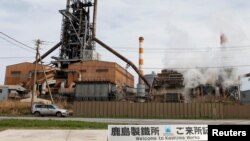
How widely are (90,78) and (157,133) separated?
6074 cm

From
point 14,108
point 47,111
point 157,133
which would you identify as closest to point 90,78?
point 14,108

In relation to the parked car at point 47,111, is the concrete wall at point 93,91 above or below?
above

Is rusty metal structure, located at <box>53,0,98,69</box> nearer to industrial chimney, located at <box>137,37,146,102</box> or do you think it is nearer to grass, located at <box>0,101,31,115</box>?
industrial chimney, located at <box>137,37,146,102</box>

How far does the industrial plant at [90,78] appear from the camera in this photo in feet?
183

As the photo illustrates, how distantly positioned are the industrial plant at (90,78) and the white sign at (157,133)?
4364cm

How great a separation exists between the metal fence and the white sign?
3296 centimetres

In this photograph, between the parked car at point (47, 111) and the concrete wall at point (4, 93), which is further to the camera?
the concrete wall at point (4, 93)

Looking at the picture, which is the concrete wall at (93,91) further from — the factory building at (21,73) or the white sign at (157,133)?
the white sign at (157,133)

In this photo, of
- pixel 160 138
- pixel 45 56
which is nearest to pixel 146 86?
pixel 45 56

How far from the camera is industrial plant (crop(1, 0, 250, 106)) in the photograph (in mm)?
55812

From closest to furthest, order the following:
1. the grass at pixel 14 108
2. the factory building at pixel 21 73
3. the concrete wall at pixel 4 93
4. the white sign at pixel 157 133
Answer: the white sign at pixel 157 133 → the grass at pixel 14 108 → the concrete wall at pixel 4 93 → the factory building at pixel 21 73

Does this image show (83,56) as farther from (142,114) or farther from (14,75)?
(142,114)

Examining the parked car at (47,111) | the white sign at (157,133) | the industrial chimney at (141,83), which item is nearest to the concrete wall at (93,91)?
the industrial chimney at (141,83)

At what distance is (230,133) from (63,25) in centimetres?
Answer: 7048
